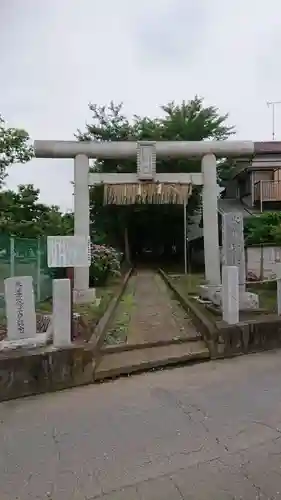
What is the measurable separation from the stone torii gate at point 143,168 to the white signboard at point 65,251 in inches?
136

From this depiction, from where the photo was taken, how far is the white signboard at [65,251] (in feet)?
20.0

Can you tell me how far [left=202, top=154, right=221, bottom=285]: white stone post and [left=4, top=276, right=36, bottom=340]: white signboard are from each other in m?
6.29

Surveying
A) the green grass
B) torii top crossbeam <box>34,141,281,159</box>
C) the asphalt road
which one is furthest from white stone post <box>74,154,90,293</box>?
the asphalt road

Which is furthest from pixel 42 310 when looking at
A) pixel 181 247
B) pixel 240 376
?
pixel 181 247

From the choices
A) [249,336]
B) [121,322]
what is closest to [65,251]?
[121,322]

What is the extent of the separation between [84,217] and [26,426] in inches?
263

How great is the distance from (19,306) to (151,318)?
3.87 meters

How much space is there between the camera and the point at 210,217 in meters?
10.7

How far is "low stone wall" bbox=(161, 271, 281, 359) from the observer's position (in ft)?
20.2

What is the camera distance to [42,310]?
8406 millimetres

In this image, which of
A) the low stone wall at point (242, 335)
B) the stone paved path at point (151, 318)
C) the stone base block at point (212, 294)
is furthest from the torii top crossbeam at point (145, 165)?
the low stone wall at point (242, 335)

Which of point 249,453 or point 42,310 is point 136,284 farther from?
point 249,453

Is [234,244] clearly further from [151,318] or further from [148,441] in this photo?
[148,441]

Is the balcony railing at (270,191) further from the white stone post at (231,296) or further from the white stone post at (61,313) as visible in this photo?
the white stone post at (61,313)
